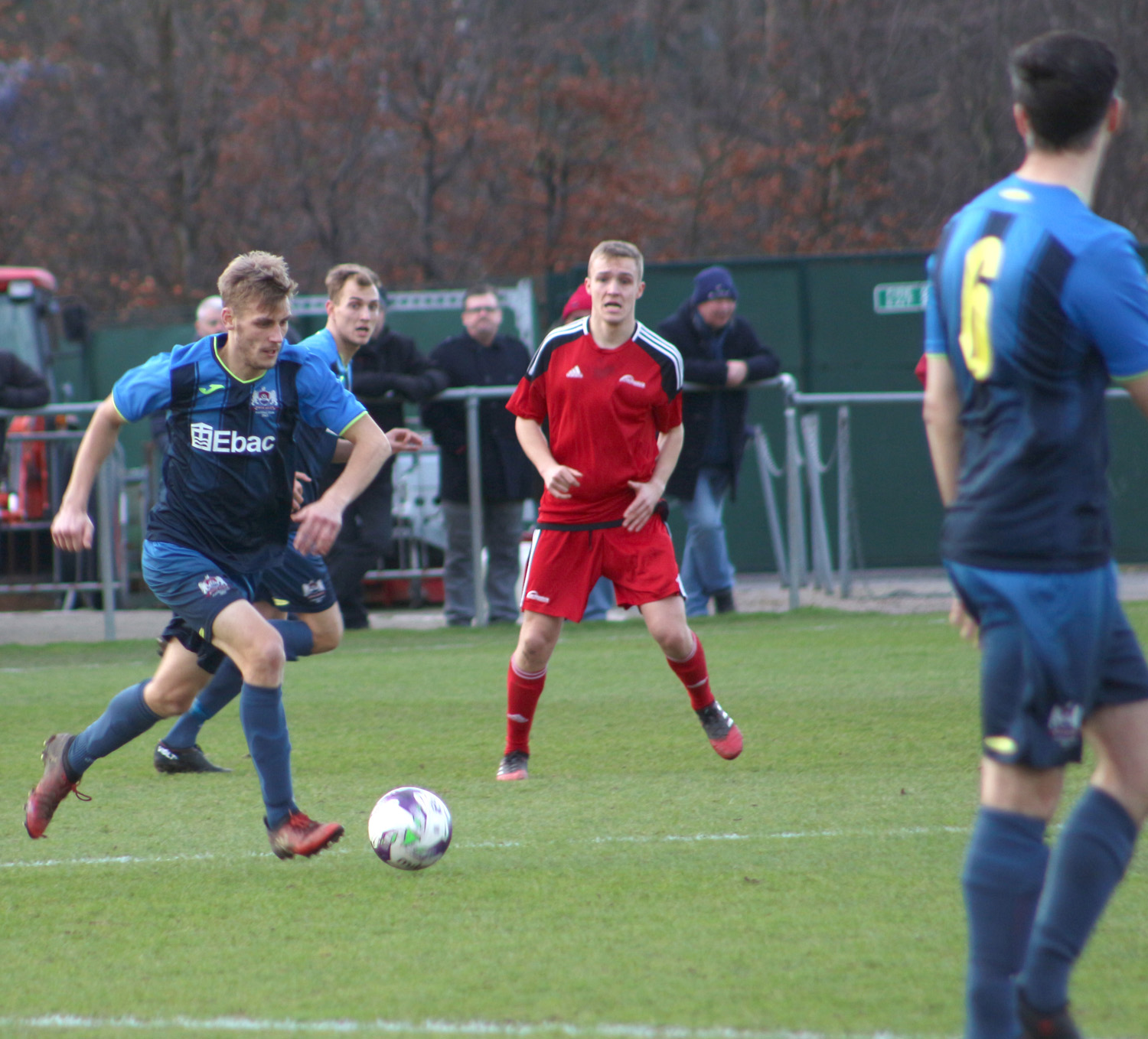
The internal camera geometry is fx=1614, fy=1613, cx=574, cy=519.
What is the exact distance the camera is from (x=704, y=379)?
1105 cm

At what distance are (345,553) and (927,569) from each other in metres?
5.46

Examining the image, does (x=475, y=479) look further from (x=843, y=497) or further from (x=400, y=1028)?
(x=400, y=1028)

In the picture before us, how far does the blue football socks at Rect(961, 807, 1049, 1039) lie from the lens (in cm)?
291

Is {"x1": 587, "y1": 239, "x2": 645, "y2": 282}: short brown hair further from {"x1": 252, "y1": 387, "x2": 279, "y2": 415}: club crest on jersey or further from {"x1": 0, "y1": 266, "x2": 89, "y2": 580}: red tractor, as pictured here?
{"x1": 0, "y1": 266, "x2": 89, "y2": 580}: red tractor

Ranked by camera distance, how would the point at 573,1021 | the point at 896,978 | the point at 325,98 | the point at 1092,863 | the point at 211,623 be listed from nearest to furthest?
1. the point at 1092,863
2. the point at 573,1021
3. the point at 896,978
4. the point at 211,623
5. the point at 325,98

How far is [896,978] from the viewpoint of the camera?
12.0ft

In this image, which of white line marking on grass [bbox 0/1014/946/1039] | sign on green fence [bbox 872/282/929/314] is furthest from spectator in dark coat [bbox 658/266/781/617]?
white line marking on grass [bbox 0/1014/946/1039]

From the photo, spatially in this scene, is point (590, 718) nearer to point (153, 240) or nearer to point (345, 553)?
point (345, 553)

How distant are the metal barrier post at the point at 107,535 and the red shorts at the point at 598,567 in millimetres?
5295

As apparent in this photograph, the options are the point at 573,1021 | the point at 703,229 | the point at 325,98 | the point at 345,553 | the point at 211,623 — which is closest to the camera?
the point at 573,1021

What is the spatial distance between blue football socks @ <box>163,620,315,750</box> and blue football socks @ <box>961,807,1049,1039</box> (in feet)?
13.3

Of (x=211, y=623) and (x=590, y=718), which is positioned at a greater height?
(x=211, y=623)

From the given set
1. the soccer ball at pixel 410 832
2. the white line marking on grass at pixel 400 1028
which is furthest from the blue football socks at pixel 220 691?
the white line marking on grass at pixel 400 1028

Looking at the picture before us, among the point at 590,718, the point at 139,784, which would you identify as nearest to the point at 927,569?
the point at 590,718
